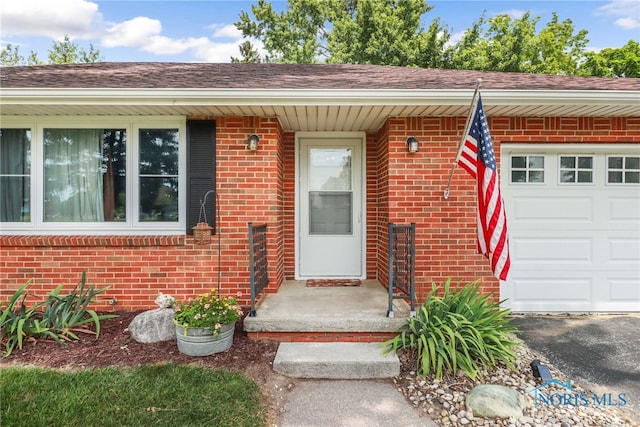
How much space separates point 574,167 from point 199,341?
4.73 meters

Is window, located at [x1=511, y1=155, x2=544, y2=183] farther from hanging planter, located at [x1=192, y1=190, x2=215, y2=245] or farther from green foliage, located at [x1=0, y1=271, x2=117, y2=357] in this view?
green foliage, located at [x1=0, y1=271, x2=117, y2=357]

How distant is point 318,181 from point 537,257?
304cm

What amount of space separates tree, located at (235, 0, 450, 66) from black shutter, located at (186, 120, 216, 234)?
11.9m

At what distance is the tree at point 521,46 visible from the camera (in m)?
14.4

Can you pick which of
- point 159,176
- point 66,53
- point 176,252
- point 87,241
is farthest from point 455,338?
point 66,53

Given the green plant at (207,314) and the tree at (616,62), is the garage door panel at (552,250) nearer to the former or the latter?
the green plant at (207,314)

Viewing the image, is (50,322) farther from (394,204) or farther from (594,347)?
(594,347)

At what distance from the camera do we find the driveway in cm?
279

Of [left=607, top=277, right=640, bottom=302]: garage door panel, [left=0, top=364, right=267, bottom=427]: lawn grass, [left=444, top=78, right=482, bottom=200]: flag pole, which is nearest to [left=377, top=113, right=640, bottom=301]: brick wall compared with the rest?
[left=444, top=78, right=482, bottom=200]: flag pole

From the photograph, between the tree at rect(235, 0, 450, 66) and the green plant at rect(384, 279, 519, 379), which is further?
the tree at rect(235, 0, 450, 66)

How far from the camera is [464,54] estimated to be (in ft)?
45.9

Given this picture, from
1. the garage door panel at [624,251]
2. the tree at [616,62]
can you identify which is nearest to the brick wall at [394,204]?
the garage door panel at [624,251]

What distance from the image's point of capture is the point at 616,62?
1428cm

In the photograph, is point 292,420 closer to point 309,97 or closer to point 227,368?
point 227,368
